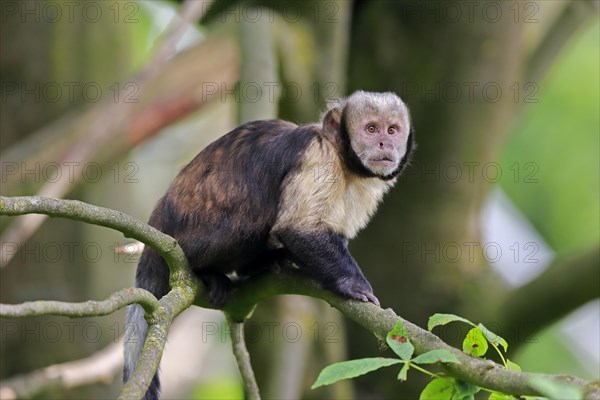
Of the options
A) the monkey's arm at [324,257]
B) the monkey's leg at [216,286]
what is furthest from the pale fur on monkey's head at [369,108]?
the monkey's leg at [216,286]

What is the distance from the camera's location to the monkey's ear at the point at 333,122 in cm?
563

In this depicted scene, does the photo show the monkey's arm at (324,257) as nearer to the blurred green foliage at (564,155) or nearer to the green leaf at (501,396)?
the green leaf at (501,396)

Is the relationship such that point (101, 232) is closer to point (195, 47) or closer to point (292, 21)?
point (195, 47)

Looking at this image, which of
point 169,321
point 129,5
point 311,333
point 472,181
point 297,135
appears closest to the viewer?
point 169,321

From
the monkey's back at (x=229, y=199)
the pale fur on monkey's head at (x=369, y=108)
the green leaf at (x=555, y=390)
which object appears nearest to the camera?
the green leaf at (x=555, y=390)

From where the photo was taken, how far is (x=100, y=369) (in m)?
7.58

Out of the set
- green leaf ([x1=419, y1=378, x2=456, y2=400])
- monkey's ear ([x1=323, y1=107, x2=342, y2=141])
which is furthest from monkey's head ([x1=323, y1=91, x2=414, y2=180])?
green leaf ([x1=419, y1=378, x2=456, y2=400])

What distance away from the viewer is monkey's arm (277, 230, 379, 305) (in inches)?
188

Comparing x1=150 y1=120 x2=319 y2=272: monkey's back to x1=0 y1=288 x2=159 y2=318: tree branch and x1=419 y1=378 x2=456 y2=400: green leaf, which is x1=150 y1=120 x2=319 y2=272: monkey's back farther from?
x1=419 y1=378 x2=456 y2=400: green leaf

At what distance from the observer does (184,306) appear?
4.03 metres

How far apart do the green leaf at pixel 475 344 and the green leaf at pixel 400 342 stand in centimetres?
27

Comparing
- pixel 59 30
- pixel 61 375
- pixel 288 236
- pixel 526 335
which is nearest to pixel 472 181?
pixel 526 335

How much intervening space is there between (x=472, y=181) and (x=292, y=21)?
7.19ft

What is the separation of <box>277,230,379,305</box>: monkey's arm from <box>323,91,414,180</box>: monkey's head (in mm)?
639
